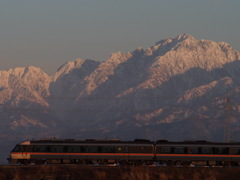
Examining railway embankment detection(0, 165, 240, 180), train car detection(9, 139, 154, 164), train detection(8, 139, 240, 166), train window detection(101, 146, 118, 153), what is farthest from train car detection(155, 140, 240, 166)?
railway embankment detection(0, 165, 240, 180)

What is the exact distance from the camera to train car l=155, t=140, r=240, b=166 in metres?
92.2

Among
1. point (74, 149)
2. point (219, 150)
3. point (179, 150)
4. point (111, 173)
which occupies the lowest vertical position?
point (111, 173)

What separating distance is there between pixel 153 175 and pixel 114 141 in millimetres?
24912

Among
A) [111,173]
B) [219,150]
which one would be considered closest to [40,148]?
[111,173]

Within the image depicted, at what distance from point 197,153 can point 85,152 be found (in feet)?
50.8

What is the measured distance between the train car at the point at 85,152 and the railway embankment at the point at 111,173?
14.9m

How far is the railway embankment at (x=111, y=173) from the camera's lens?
64375 mm

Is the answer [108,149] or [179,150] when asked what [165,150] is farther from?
[108,149]

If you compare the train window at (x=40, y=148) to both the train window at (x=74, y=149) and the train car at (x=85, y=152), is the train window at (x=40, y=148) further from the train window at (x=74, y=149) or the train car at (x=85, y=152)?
the train window at (x=74, y=149)

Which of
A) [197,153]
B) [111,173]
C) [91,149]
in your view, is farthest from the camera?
[197,153]

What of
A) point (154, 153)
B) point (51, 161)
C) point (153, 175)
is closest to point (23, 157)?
point (51, 161)

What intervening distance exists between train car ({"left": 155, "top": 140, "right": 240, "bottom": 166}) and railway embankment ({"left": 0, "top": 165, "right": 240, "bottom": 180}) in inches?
618

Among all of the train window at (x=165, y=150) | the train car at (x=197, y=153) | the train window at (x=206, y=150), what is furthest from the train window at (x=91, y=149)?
the train window at (x=206, y=150)

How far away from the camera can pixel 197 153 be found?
92812mm
